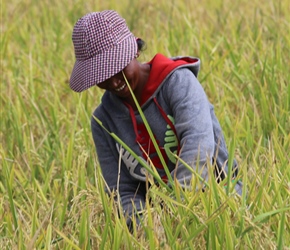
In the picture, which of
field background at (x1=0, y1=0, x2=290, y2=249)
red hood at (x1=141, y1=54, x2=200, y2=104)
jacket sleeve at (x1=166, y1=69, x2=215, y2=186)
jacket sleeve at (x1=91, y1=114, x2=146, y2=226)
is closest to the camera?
field background at (x1=0, y1=0, x2=290, y2=249)

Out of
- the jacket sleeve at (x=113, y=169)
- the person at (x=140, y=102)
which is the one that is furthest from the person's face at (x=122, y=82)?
the jacket sleeve at (x=113, y=169)

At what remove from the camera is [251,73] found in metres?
3.25

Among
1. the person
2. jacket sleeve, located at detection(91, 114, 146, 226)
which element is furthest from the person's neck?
jacket sleeve, located at detection(91, 114, 146, 226)

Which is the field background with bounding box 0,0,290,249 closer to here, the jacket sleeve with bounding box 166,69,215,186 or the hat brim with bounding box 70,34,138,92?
the jacket sleeve with bounding box 166,69,215,186

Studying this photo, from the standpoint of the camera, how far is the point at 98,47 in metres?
2.27

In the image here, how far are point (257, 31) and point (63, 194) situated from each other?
153cm

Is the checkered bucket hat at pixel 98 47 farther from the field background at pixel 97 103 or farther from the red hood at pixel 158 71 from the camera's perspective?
the field background at pixel 97 103

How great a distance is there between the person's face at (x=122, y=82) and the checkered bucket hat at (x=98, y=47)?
A: 0.10ft

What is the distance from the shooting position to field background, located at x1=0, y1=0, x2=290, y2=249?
6.38ft

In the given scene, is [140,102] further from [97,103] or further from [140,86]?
[97,103]

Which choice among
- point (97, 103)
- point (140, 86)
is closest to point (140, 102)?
point (140, 86)

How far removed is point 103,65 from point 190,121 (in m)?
0.26

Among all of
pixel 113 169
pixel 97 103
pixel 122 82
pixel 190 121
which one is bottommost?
pixel 97 103

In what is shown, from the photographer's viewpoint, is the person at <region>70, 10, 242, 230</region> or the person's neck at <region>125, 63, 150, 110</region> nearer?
the person at <region>70, 10, 242, 230</region>
